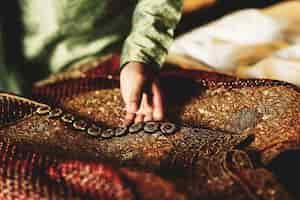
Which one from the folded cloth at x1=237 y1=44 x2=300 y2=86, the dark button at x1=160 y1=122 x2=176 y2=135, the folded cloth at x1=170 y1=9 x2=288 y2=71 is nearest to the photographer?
the dark button at x1=160 y1=122 x2=176 y2=135

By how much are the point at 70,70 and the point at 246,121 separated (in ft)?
1.66

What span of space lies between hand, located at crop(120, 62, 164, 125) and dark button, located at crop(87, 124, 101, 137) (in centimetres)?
5

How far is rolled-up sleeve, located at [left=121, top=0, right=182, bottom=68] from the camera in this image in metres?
0.98

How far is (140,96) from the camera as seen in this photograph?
88cm

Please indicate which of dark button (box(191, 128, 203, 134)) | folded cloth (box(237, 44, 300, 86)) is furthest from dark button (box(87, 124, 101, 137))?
folded cloth (box(237, 44, 300, 86))

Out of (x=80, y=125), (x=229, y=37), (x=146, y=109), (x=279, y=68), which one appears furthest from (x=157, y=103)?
(x=229, y=37)

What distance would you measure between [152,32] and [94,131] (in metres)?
0.27

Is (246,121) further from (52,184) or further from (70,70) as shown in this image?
(70,70)

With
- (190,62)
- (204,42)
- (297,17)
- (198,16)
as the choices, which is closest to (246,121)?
(190,62)

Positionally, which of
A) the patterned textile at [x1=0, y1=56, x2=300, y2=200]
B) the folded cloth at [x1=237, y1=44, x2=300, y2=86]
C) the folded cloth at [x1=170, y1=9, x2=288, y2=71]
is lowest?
the patterned textile at [x1=0, y1=56, x2=300, y2=200]

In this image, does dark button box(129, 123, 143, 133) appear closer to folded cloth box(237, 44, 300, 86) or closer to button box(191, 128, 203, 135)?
button box(191, 128, 203, 135)

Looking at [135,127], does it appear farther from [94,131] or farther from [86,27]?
[86,27]

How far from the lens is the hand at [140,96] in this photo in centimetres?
88

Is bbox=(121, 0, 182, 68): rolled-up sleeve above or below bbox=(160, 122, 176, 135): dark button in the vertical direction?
above
